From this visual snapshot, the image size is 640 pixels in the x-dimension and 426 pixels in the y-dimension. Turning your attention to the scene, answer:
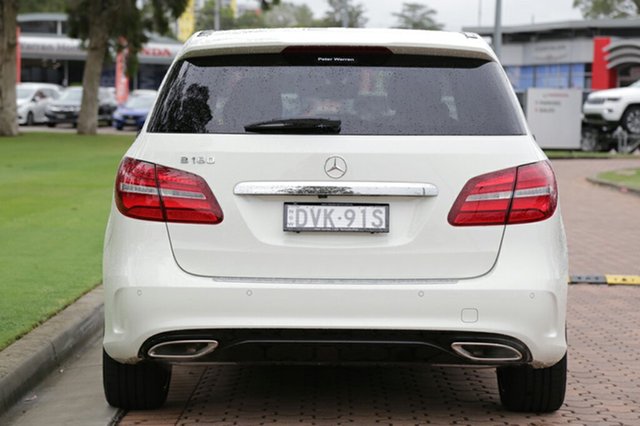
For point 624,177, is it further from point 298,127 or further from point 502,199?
point 298,127

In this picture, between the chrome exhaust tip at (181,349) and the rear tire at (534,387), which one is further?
the rear tire at (534,387)

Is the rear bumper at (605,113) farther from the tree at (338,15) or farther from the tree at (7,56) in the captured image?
the tree at (338,15)

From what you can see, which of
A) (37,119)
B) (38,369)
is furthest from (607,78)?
(38,369)

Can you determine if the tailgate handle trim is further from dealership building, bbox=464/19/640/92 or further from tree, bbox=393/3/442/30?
tree, bbox=393/3/442/30

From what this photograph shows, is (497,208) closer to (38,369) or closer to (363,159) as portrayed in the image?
(363,159)

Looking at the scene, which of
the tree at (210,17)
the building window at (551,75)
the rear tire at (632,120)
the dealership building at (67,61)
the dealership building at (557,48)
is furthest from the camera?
the tree at (210,17)

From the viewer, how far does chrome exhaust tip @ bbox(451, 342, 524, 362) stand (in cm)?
535

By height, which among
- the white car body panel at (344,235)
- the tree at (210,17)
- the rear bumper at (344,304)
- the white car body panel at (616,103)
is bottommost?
the white car body panel at (616,103)

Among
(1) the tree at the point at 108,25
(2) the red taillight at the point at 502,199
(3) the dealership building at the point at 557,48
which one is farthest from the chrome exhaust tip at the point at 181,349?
(3) the dealership building at the point at 557,48

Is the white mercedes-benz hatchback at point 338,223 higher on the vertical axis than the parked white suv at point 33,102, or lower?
higher

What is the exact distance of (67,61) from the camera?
8288cm

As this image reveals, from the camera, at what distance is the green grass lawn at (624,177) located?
24297mm

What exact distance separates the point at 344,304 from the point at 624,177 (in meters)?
21.9

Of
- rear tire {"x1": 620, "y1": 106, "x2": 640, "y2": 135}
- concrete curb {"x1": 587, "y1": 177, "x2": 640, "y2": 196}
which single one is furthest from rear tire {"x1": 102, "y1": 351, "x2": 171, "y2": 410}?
rear tire {"x1": 620, "y1": 106, "x2": 640, "y2": 135}
